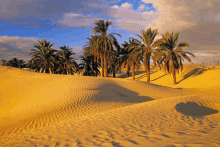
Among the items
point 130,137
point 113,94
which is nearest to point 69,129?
A: point 130,137

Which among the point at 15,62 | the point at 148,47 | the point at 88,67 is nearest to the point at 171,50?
the point at 148,47

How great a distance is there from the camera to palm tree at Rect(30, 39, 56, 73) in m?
34.2

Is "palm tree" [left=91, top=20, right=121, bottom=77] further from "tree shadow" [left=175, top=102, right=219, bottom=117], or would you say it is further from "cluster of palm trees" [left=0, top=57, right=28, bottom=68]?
"cluster of palm trees" [left=0, top=57, right=28, bottom=68]

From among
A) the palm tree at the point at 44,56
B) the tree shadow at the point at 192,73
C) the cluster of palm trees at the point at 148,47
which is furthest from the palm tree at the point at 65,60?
the tree shadow at the point at 192,73

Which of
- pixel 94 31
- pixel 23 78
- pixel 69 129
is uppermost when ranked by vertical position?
pixel 94 31

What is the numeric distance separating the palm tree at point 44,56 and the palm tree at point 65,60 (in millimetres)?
2094

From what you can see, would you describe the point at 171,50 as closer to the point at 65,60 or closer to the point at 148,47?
the point at 148,47

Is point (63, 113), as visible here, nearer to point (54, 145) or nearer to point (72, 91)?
point (72, 91)

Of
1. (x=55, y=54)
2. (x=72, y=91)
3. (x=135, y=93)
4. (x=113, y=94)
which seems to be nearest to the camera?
(x=72, y=91)

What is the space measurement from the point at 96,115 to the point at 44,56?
A: 31160 millimetres

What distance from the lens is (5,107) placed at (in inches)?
479

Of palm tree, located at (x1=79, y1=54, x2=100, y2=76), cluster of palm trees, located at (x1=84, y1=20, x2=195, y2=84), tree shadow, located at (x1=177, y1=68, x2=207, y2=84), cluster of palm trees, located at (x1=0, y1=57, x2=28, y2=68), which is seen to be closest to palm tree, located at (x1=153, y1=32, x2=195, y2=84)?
cluster of palm trees, located at (x1=84, y1=20, x2=195, y2=84)

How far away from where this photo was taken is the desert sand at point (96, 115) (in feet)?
14.4

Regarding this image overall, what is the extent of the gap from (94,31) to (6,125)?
23586 millimetres
